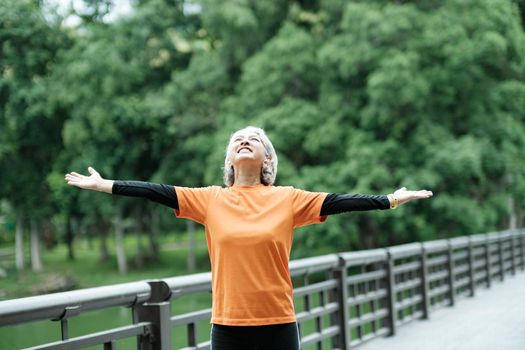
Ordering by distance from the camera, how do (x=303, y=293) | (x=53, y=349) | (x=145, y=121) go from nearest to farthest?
(x=53, y=349) < (x=303, y=293) < (x=145, y=121)

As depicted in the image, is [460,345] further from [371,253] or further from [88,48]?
[88,48]

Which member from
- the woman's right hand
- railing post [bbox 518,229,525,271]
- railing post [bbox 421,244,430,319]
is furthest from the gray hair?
railing post [bbox 518,229,525,271]

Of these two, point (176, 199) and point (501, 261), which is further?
point (501, 261)

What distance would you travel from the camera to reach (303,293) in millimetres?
6473

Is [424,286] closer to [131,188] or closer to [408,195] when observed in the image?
[408,195]

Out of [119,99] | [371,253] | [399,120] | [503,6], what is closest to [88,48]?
[119,99]

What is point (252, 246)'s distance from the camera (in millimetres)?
3090

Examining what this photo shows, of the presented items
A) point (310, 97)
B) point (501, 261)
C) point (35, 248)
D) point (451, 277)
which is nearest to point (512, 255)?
point (501, 261)

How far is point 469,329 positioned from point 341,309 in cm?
223

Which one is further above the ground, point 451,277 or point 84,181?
point 84,181

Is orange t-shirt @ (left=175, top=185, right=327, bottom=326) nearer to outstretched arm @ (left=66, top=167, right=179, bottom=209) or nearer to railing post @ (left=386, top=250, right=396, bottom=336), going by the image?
outstretched arm @ (left=66, top=167, right=179, bottom=209)

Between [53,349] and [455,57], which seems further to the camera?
[455,57]

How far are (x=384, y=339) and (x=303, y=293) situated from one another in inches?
90.7

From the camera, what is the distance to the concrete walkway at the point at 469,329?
7.79 meters
